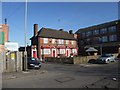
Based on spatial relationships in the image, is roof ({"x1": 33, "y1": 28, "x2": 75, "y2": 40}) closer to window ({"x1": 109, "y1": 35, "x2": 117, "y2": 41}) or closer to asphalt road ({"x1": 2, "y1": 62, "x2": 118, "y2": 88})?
window ({"x1": 109, "y1": 35, "x2": 117, "y2": 41})

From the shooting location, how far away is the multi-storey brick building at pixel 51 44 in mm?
46000

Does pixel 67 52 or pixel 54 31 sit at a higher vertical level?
pixel 54 31

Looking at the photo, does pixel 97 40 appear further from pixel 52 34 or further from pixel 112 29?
pixel 52 34

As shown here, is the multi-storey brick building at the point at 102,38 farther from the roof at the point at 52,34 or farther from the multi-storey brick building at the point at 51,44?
the roof at the point at 52,34

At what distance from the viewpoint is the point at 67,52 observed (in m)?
52.4

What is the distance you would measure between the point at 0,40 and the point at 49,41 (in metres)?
20.5

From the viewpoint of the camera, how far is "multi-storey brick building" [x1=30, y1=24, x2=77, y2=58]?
46000 mm

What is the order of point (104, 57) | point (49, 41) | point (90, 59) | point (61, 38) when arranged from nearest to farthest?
point (104, 57) → point (90, 59) → point (49, 41) → point (61, 38)

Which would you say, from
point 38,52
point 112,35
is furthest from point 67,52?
point 112,35

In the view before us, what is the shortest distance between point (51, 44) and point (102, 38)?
1810 centimetres

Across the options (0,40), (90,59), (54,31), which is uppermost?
(54,31)

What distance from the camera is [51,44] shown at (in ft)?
160

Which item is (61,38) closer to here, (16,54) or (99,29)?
(99,29)

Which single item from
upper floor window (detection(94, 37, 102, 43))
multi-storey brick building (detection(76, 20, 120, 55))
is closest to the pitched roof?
multi-storey brick building (detection(76, 20, 120, 55))
